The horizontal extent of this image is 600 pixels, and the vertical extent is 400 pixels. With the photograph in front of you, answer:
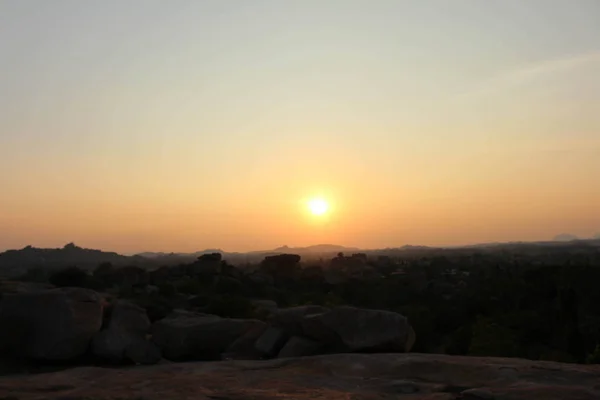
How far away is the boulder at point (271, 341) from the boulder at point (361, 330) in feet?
2.04

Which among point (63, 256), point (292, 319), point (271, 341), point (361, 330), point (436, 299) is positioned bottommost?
point (436, 299)

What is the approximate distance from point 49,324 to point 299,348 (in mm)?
5933

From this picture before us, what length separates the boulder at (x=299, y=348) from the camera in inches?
540

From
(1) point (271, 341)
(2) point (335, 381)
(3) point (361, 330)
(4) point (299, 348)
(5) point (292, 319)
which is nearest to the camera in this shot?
(2) point (335, 381)

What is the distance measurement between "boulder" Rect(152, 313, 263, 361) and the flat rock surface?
3.09 m

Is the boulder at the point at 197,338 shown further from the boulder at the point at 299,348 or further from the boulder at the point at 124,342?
the boulder at the point at 299,348

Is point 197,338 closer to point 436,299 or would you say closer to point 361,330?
point 361,330

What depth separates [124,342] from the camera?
47.7ft

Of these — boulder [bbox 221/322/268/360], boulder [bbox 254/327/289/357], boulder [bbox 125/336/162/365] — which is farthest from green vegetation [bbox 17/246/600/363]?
boulder [bbox 254/327/289/357]

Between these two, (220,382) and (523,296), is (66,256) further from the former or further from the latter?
(220,382)

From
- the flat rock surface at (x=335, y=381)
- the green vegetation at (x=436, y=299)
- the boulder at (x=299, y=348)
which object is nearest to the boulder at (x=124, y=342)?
the flat rock surface at (x=335, y=381)

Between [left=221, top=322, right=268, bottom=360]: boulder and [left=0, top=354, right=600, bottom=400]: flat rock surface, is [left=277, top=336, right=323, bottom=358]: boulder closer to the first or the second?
[left=221, top=322, right=268, bottom=360]: boulder

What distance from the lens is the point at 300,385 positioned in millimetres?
9453

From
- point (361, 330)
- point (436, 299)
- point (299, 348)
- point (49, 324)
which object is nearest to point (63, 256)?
point (436, 299)
